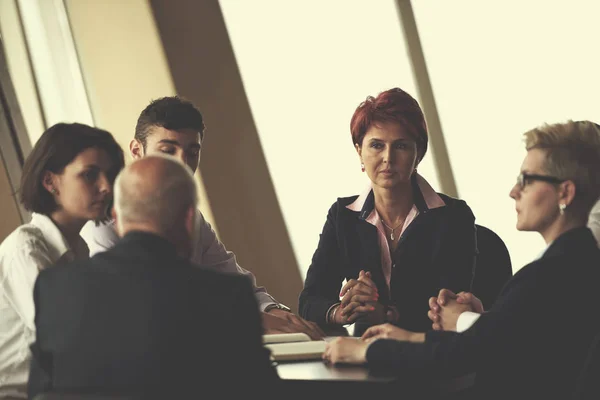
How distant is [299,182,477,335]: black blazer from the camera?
3148 millimetres

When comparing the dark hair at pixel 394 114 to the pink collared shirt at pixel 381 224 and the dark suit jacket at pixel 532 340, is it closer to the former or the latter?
the pink collared shirt at pixel 381 224

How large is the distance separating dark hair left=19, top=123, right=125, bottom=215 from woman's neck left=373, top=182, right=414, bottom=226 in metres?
1.14

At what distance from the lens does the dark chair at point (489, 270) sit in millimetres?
3518

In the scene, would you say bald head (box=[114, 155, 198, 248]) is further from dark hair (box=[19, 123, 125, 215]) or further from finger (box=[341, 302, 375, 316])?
finger (box=[341, 302, 375, 316])

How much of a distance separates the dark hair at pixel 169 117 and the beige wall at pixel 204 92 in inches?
98.7

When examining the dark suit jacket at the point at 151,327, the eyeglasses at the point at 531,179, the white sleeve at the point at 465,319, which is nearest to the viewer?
the dark suit jacket at the point at 151,327

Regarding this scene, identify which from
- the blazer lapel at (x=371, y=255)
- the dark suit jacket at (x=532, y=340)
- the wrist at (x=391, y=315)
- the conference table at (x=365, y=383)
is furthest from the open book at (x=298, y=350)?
the blazer lapel at (x=371, y=255)

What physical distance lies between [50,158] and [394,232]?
135 cm

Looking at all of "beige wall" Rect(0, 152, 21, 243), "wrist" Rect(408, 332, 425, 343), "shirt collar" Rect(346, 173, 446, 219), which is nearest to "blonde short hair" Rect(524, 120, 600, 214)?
"wrist" Rect(408, 332, 425, 343)

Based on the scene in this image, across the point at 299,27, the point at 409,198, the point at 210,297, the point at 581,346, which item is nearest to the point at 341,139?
the point at 299,27

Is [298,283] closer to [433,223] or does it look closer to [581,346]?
[433,223]

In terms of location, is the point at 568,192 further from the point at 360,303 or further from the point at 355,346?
the point at 360,303

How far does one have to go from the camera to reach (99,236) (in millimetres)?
2959

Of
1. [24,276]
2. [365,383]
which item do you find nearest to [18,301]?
Answer: [24,276]
